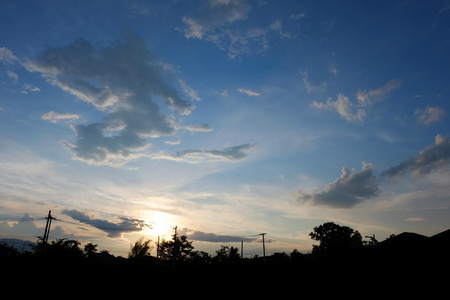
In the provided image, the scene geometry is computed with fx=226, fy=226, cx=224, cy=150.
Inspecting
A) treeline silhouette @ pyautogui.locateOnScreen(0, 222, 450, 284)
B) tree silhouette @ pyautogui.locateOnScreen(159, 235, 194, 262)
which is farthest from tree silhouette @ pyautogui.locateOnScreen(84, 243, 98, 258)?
treeline silhouette @ pyautogui.locateOnScreen(0, 222, 450, 284)

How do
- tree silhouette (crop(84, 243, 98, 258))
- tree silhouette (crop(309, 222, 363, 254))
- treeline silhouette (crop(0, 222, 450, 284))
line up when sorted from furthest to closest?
tree silhouette (crop(309, 222, 363, 254))
tree silhouette (crop(84, 243, 98, 258))
treeline silhouette (crop(0, 222, 450, 284))

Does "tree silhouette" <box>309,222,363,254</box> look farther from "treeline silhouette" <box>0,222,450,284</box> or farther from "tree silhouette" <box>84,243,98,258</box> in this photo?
"treeline silhouette" <box>0,222,450,284</box>

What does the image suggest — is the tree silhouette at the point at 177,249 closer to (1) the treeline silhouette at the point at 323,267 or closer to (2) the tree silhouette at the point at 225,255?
(2) the tree silhouette at the point at 225,255

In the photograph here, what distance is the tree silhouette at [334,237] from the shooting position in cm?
7450

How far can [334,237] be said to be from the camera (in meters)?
75.4

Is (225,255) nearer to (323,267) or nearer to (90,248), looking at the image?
(90,248)

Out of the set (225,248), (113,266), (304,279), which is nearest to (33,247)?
(113,266)

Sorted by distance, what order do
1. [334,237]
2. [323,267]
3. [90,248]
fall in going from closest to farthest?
[323,267] → [90,248] → [334,237]

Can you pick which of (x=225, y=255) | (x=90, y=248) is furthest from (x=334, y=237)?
(x=90, y=248)

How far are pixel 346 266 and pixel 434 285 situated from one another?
1.10 metres

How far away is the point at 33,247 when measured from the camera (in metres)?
35.6

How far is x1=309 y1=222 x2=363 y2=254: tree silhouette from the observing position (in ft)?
244

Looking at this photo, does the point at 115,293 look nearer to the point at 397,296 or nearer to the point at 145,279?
the point at 145,279

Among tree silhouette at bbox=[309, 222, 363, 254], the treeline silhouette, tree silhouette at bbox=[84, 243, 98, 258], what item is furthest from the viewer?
tree silhouette at bbox=[309, 222, 363, 254]
